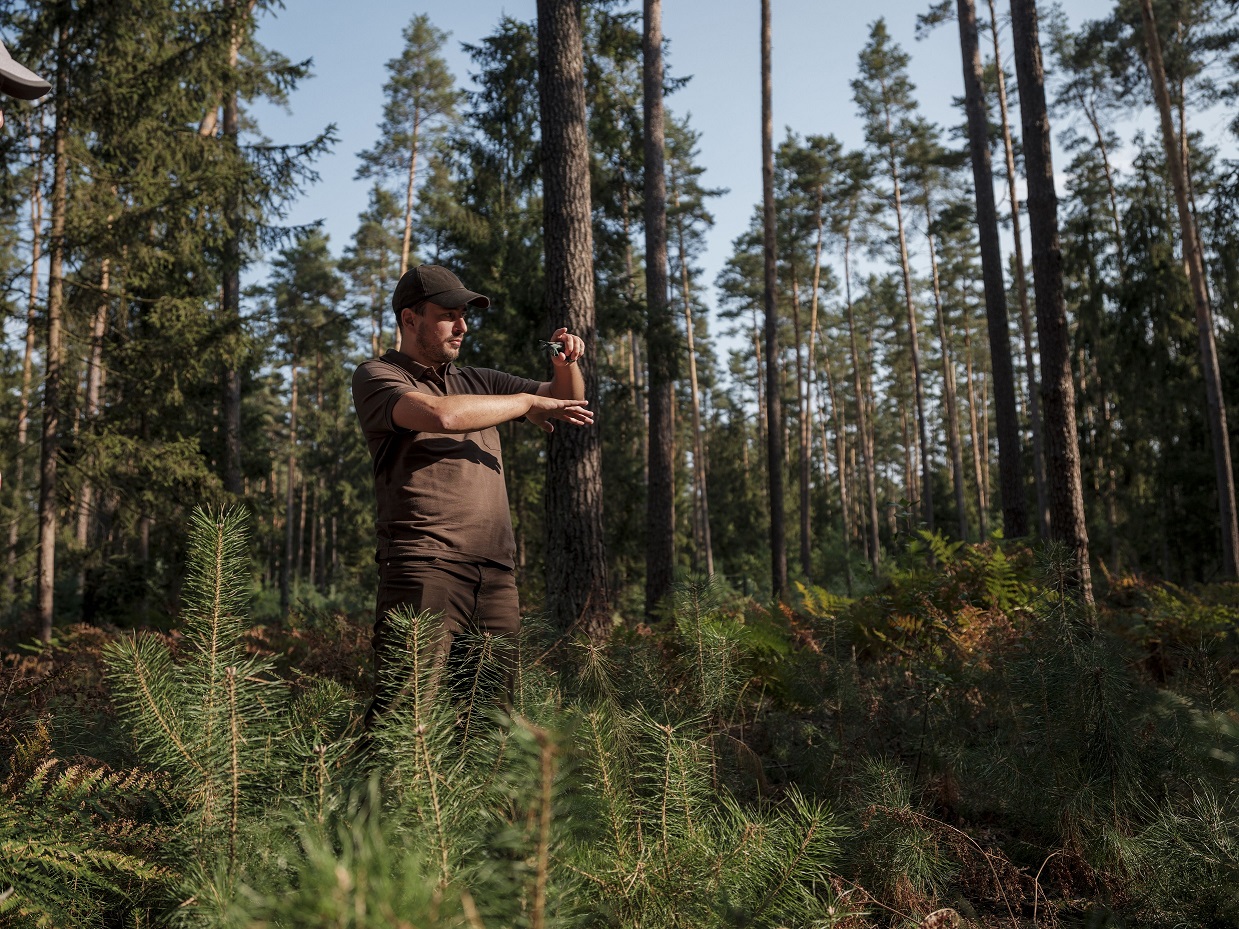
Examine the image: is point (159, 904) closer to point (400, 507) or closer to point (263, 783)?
point (263, 783)

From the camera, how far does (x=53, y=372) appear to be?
1077cm

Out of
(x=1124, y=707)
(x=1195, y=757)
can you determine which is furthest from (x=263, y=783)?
(x=1124, y=707)

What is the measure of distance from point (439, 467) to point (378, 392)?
343 millimetres

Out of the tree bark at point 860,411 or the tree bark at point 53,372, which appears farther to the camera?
the tree bark at point 860,411

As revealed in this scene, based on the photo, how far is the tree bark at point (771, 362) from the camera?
58.1ft

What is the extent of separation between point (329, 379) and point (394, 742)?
4887cm

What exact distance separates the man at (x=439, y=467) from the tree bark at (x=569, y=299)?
10.7ft

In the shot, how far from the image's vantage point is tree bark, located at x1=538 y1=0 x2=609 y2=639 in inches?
274

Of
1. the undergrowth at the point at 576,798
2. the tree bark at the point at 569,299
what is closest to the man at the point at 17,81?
the undergrowth at the point at 576,798

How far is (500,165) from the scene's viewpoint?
51.6 feet

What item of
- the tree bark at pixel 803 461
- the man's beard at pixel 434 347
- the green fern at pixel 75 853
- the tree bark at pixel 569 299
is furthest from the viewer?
the tree bark at pixel 803 461

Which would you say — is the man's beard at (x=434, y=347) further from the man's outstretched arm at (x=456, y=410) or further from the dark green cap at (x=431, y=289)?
the man's outstretched arm at (x=456, y=410)

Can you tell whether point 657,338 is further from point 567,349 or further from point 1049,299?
point 567,349

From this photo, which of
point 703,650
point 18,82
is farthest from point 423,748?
point 18,82
